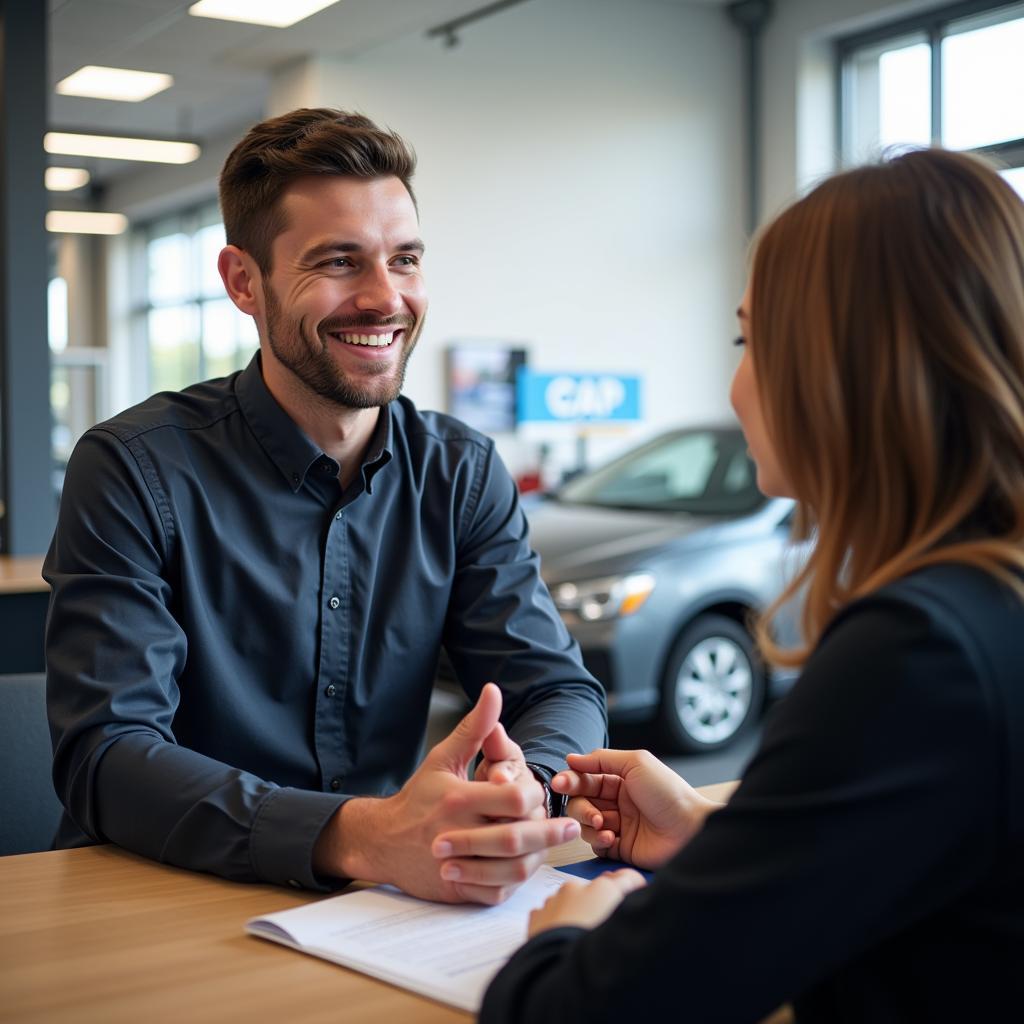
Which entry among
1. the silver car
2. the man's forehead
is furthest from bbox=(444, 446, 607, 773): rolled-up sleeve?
the silver car

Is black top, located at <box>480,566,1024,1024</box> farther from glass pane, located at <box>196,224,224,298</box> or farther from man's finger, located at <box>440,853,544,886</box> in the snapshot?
glass pane, located at <box>196,224,224,298</box>

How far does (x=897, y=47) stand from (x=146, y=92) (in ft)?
16.3

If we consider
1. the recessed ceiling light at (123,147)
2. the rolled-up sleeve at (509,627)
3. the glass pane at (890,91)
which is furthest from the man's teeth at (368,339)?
the recessed ceiling light at (123,147)

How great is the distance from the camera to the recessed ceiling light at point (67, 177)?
11242mm

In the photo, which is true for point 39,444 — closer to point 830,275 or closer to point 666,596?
point 666,596

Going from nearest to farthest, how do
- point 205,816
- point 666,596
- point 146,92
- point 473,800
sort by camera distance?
1. point 473,800
2. point 205,816
3. point 666,596
4. point 146,92

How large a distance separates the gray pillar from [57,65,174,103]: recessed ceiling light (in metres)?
3.57

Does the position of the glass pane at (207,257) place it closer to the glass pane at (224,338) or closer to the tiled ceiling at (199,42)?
the glass pane at (224,338)

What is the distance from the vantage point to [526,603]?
6.20ft

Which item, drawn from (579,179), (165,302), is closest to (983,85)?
(579,179)

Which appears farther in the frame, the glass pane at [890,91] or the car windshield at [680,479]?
the glass pane at [890,91]

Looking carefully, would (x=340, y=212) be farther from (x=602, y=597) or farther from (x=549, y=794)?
(x=602, y=597)

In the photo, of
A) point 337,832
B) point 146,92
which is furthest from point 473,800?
point 146,92

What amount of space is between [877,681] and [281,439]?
1.20 meters
